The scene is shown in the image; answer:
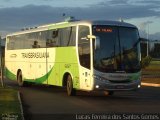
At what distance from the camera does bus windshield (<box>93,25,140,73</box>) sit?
2295 cm

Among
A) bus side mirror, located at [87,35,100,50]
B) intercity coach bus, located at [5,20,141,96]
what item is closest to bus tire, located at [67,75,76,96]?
intercity coach bus, located at [5,20,141,96]

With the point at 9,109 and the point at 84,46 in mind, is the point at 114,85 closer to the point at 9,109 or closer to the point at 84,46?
the point at 84,46

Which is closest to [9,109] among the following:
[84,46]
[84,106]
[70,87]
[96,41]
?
[84,106]

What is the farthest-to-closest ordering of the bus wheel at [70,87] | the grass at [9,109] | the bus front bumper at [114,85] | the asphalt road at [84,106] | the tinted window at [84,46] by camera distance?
the bus wheel at [70,87] < the tinted window at [84,46] < the bus front bumper at [114,85] < the asphalt road at [84,106] < the grass at [9,109]

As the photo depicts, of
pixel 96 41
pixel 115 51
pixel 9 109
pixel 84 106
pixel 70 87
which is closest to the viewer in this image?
pixel 9 109

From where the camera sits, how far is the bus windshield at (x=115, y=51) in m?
23.0

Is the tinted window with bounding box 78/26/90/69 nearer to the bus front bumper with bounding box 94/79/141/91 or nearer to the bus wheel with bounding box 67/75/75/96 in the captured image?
the bus front bumper with bounding box 94/79/141/91

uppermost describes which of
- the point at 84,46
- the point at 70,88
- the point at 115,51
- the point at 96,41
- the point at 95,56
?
the point at 96,41

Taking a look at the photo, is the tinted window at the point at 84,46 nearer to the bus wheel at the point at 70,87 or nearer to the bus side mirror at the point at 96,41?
the bus side mirror at the point at 96,41

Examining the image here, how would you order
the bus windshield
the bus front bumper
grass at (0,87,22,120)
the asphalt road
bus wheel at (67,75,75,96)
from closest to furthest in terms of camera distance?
grass at (0,87,22,120) < the asphalt road < the bus front bumper < the bus windshield < bus wheel at (67,75,75,96)

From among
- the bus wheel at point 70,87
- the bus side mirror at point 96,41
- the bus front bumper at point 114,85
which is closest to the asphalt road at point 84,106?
the bus front bumper at point 114,85

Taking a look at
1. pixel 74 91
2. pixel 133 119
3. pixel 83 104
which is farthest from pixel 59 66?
pixel 133 119

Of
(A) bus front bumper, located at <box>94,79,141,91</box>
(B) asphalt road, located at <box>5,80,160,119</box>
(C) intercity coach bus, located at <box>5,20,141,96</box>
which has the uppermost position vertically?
→ (C) intercity coach bus, located at <box>5,20,141,96</box>

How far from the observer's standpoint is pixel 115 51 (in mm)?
23156
